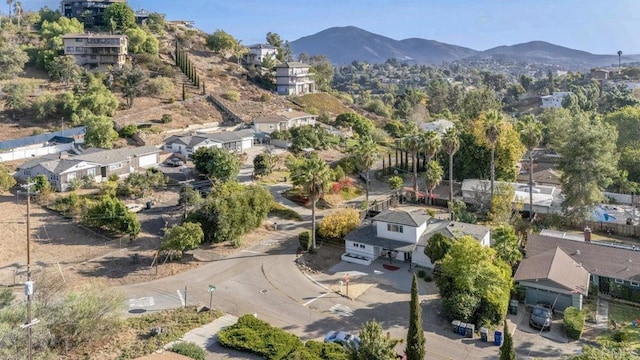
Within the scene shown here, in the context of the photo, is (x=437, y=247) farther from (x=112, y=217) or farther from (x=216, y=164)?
(x=216, y=164)

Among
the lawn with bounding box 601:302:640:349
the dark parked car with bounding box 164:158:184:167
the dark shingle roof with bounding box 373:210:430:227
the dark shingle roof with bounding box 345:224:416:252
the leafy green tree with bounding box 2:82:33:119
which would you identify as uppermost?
the leafy green tree with bounding box 2:82:33:119

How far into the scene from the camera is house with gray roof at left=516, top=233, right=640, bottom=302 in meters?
35.9

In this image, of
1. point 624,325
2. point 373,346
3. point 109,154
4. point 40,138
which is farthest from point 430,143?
point 40,138

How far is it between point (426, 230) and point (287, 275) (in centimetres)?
1299

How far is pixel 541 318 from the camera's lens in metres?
32.3

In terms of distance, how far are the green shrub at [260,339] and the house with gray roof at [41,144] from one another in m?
49.7

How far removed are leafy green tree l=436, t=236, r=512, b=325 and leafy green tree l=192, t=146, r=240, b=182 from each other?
31.3 m

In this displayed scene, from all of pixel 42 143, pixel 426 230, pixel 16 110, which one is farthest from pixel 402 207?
pixel 16 110

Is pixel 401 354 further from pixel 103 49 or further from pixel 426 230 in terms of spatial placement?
pixel 103 49

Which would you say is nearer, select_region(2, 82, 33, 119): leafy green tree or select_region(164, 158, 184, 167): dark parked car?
select_region(164, 158, 184, 167): dark parked car

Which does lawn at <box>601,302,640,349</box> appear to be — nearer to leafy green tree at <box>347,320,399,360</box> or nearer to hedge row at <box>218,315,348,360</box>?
leafy green tree at <box>347,320,399,360</box>

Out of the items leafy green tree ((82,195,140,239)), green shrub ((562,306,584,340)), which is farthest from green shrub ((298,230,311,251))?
green shrub ((562,306,584,340))

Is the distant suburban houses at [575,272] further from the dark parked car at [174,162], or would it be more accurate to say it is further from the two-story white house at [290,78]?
the two-story white house at [290,78]

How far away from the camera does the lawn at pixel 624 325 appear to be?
30.2 meters
